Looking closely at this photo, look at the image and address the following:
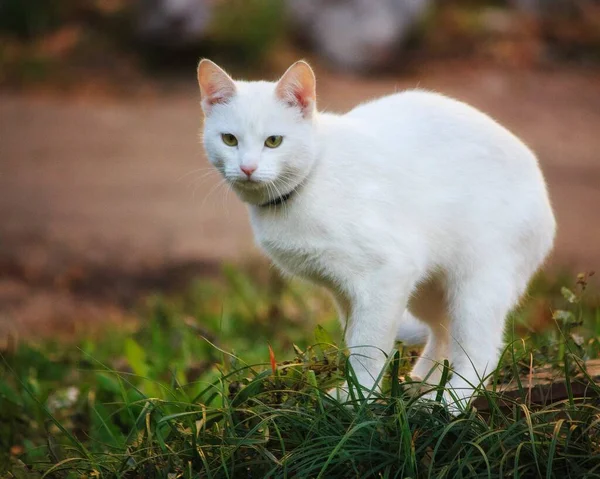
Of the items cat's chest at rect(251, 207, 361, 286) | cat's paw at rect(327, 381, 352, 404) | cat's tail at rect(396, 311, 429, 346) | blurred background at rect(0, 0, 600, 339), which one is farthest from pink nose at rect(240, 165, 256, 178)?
blurred background at rect(0, 0, 600, 339)

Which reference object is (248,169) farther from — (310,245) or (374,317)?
(374,317)

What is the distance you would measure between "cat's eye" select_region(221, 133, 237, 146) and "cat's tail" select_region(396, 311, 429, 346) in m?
1.04

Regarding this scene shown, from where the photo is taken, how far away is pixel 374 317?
3180 mm

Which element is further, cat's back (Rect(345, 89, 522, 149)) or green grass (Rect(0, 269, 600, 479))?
cat's back (Rect(345, 89, 522, 149))

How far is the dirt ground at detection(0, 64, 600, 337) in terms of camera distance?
6.92 meters

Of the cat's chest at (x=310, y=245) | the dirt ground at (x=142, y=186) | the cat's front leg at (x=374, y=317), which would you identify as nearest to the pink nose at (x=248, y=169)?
the cat's chest at (x=310, y=245)

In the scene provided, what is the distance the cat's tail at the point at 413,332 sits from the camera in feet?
12.4

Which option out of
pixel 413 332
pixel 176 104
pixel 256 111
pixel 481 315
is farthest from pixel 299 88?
pixel 176 104

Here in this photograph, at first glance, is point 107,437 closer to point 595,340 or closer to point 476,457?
point 476,457

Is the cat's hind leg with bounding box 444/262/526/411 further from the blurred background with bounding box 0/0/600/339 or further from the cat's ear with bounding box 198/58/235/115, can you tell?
the blurred background with bounding box 0/0/600/339

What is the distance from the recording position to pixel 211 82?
3.32 meters

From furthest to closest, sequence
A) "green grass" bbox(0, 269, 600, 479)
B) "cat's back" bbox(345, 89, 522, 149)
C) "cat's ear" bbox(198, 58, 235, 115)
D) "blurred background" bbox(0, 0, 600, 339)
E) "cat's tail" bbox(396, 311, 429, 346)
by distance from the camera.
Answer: "blurred background" bbox(0, 0, 600, 339) < "cat's tail" bbox(396, 311, 429, 346) < "cat's back" bbox(345, 89, 522, 149) < "cat's ear" bbox(198, 58, 235, 115) < "green grass" bbox(0, 269, 600, 479)

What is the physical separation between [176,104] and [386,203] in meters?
8.11

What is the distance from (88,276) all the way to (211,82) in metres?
4.03
